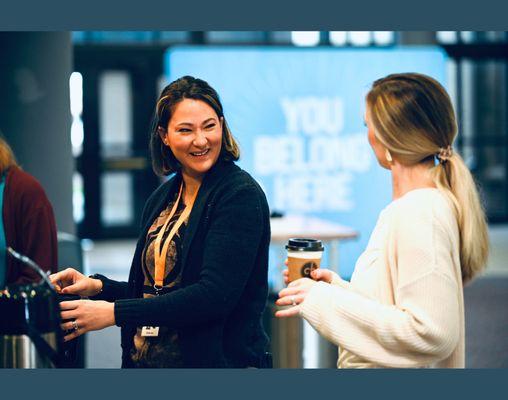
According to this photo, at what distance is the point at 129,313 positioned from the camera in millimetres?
1722

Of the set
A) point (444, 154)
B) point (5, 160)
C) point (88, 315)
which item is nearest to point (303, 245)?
point (444, 154)

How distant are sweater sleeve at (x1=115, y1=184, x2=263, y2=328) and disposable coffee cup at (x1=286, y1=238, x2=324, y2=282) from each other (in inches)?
3.3

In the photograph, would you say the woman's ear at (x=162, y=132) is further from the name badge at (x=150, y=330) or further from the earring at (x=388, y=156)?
the earring at (x=388, y=156)

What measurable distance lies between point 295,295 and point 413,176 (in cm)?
34

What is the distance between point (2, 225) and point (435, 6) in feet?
4.29

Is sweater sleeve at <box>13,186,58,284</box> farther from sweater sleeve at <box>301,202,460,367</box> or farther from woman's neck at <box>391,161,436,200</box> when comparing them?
woman's neck at <box>391,161,436,200</box>

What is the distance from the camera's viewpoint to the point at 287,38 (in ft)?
36.4

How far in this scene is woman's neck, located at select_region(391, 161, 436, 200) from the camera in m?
1.59

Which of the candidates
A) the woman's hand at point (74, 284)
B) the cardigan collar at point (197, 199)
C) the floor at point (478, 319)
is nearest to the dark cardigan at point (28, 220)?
the woman's hand at point (74, 284)

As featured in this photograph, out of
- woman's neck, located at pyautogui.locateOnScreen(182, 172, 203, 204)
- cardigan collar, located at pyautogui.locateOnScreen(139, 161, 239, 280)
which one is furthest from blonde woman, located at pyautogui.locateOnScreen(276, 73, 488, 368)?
woman's neck, located at pyautogui.locateOnScreen(182, 172, 203, 204)

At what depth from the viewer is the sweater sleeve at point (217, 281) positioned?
1.70m

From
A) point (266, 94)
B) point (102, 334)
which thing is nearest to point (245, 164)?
point (266, 94)

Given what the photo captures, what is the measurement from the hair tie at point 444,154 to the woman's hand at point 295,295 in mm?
355

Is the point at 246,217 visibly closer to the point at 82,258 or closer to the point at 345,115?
the point at 82,258
